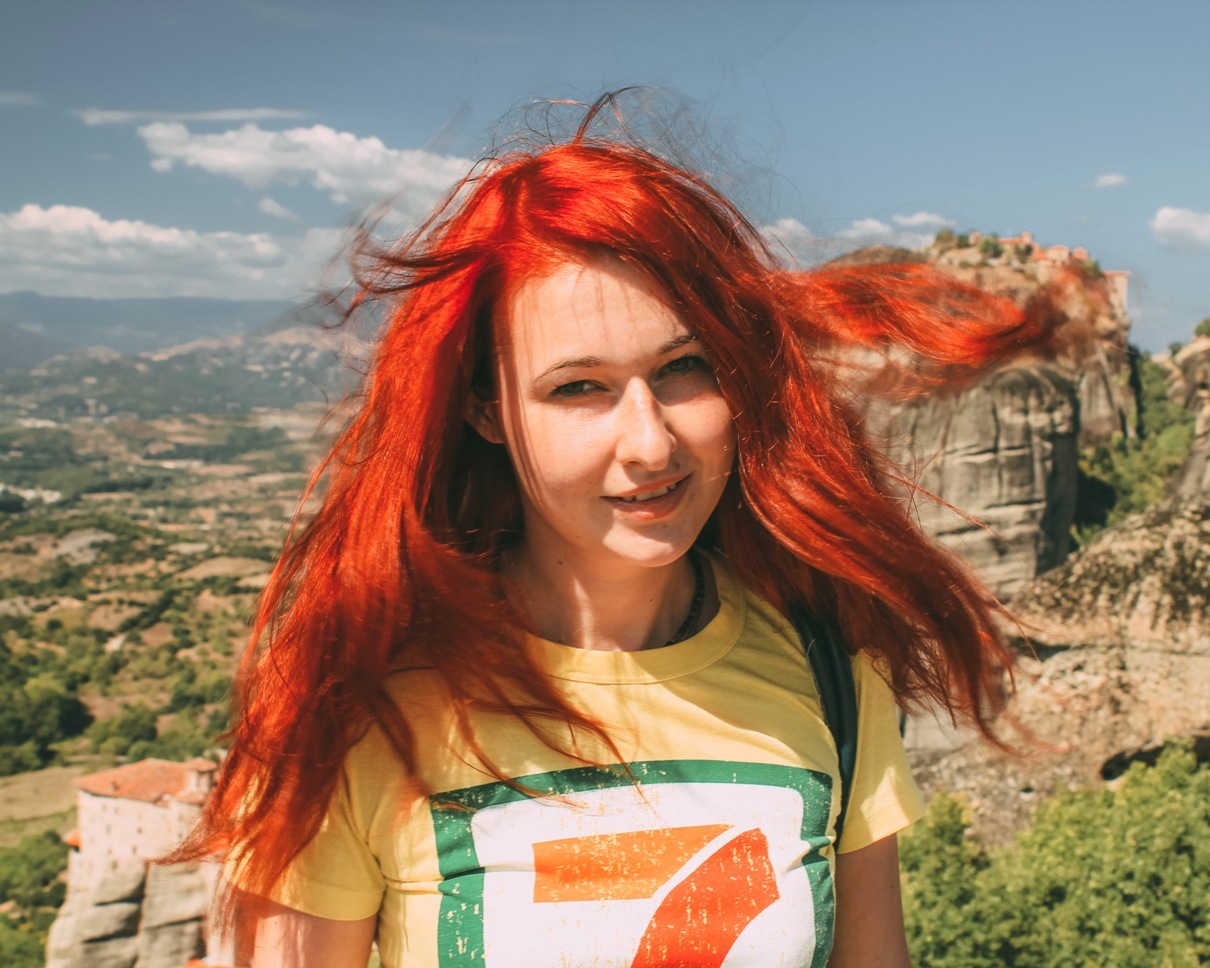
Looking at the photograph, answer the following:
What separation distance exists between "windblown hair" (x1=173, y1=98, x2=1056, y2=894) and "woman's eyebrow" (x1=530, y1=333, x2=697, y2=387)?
33 mm

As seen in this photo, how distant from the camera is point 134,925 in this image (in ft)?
58.9

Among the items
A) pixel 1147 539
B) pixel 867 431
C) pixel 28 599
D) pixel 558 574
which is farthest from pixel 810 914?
pixel 28 599

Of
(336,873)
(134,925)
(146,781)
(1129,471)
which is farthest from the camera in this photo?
(1129,471)

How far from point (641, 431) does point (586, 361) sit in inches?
4.9

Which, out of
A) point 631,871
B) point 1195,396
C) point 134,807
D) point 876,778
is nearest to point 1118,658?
point 876,778

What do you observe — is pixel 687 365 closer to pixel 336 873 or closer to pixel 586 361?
pixel 586 361

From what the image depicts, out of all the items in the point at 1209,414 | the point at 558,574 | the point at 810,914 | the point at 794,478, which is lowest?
the point at 810,914

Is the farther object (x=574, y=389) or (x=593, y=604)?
(x=593, y=604)

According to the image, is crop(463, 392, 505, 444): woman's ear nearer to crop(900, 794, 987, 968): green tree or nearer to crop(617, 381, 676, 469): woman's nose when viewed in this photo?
crop(617, 381, 676, 469): woman's nose

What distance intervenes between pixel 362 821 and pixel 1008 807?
39.8 ft

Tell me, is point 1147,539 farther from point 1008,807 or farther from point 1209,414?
point 1209,414

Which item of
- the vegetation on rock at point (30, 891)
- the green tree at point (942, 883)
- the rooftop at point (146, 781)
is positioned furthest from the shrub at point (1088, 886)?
the vegetation on rock at point (30, 891)

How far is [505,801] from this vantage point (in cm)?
152

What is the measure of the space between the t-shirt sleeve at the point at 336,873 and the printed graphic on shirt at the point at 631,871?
109 mm
